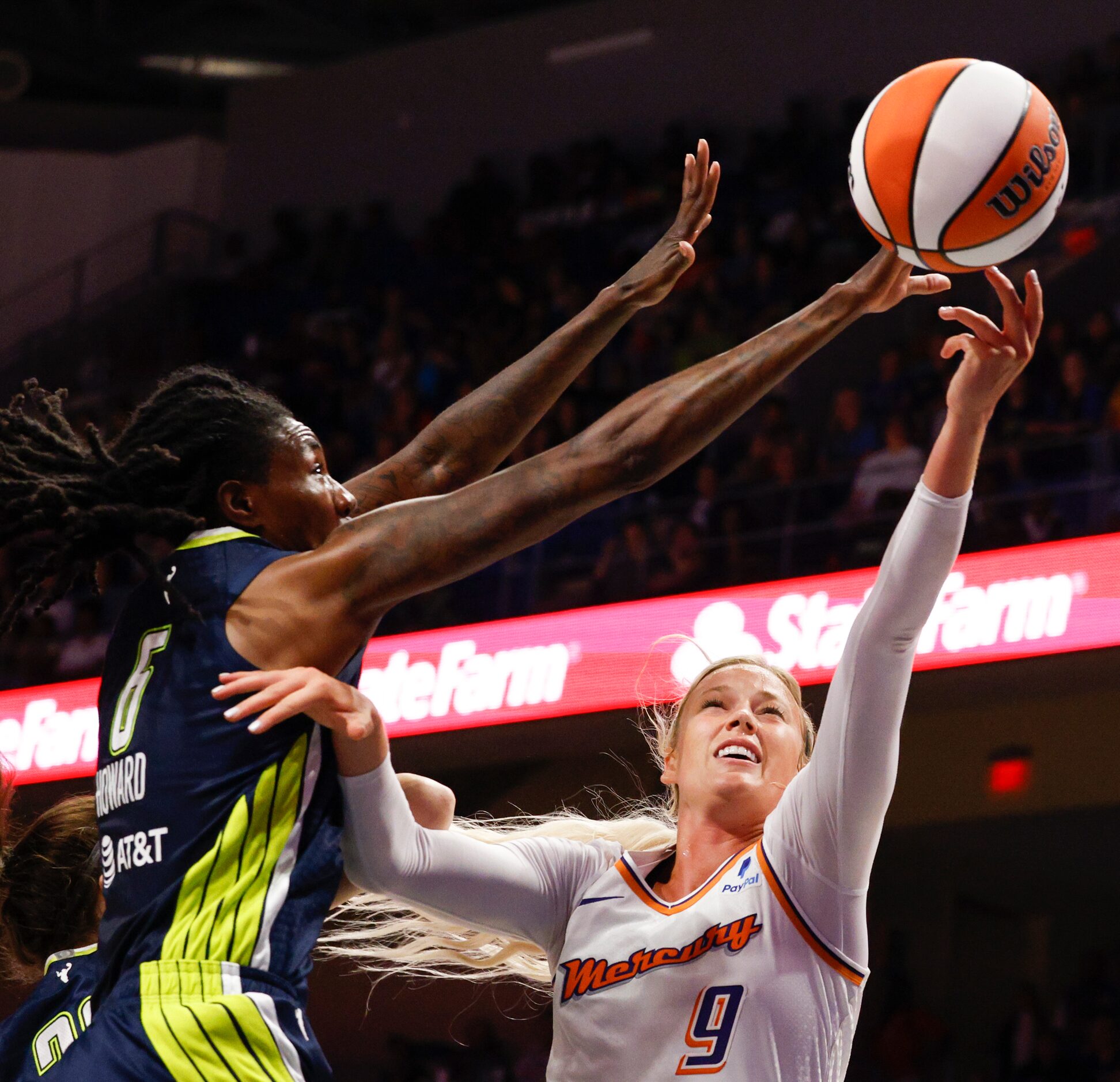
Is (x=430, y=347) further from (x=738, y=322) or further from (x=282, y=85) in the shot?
(x=282, y=85)

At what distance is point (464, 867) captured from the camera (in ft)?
9.01

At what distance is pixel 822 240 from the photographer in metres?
11.0

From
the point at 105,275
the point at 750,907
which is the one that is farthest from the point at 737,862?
the point at 105,275

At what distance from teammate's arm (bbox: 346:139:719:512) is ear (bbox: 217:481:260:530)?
0.35 m

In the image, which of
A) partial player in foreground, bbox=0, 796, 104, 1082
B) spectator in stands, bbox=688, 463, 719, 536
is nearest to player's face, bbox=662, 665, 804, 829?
partial player in foreground, bbox=0, 796, 104, 1082

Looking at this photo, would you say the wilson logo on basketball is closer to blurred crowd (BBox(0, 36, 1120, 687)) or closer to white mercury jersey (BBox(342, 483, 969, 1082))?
white mercury jersey (BBox(342, 483, 969, 1082))

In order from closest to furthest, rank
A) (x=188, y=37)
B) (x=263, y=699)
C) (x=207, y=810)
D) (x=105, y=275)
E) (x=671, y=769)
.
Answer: (x=263, y=699) → (x=207, y=810) → (x=671, y=769) → (x=105, y=275) → (x=188, y=37)

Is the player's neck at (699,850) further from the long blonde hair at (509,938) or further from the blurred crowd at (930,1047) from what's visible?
the blurred crowd at (930,1047)

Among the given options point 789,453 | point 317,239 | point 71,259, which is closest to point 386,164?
point 317,239

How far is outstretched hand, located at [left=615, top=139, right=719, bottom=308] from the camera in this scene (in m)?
2.58

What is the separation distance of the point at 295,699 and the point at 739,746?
3.51 feet

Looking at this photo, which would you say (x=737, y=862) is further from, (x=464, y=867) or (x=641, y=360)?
(x=641, y=360)

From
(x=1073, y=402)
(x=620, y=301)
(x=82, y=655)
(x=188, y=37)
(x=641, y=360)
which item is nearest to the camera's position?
(x=620, y=301)

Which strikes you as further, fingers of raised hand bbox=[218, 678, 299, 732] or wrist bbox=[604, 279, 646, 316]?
wrist bbox=[604, 279, 646, 316]
